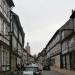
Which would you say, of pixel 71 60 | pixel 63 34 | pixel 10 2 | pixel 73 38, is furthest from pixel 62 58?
pixel 10 2

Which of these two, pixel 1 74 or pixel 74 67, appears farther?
pixel 74 67

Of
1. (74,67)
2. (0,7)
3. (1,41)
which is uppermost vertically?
(0,7)

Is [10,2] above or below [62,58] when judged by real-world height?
above

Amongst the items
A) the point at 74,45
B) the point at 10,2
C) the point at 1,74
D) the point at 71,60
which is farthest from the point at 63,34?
the point at 1,74

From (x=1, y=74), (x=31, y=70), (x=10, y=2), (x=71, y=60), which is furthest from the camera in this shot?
(x=71, y=60)

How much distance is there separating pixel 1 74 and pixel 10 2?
55.4 feet

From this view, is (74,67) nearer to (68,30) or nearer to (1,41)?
(68,30)

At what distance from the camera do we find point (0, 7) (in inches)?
A: 1508

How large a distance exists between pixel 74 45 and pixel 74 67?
501 cm

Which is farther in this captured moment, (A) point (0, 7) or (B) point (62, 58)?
(B) point (62, 58)

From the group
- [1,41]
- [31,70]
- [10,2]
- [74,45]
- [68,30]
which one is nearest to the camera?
[31,70]

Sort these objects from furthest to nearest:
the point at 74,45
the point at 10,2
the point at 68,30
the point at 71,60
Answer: the point at 68,30 → the point at 71,60 → the point at 74,45 → the point at 10,2

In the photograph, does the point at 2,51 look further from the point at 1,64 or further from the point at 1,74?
the point at 1,74

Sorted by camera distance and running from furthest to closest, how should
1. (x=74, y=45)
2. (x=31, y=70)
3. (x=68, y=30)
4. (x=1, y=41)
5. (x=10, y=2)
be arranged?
1. (x=68, y=30)
2. (x=74, y=45)
3. (x=10, y=2)
4. (x=1, y=41)
5. (x=31, y=70)
